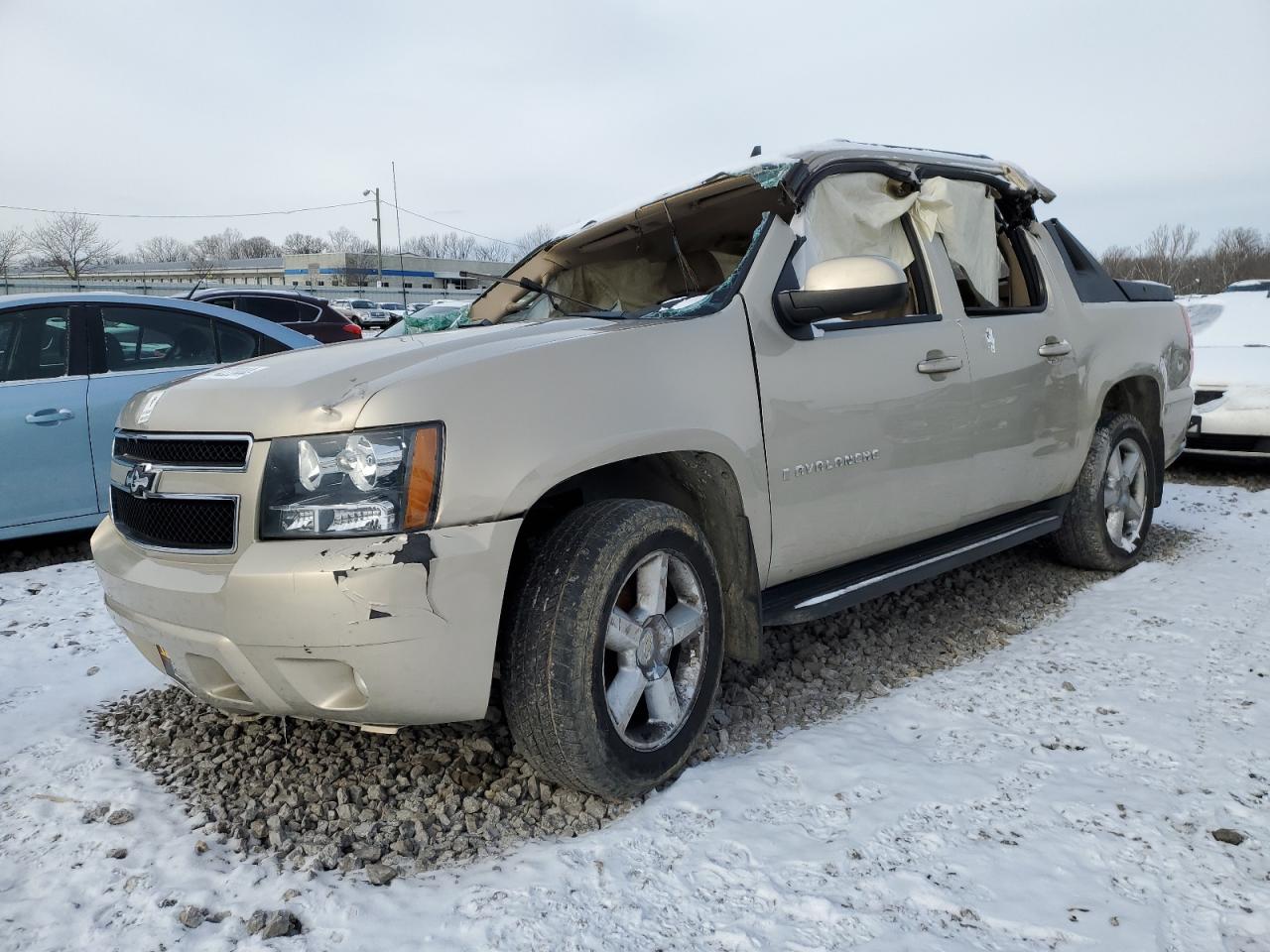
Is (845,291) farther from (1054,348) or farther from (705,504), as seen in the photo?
(1054,348)

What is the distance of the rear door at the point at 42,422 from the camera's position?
4.82 meters

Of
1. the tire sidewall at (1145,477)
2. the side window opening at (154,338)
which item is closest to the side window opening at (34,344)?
the side window opening at (154,338)

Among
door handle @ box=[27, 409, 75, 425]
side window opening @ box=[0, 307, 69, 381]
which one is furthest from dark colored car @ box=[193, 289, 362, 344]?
door handle @ box=[27, 409, 75, 425]

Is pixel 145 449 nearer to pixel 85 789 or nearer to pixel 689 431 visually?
pixel 85 789

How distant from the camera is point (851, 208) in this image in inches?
135

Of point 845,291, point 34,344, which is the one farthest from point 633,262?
point 34,344

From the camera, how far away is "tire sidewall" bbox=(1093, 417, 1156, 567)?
4539 millimetres

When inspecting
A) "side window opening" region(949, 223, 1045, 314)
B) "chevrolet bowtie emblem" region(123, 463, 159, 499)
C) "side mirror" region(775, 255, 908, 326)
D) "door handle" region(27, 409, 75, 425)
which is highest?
"side window opening" region(949, 223, 1045, 314)

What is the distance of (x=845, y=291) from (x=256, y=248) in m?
116

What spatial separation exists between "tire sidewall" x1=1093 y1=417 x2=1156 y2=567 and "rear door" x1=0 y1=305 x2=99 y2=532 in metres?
5.29

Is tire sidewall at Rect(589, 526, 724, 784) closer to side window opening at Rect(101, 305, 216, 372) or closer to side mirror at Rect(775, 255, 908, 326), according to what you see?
side mirror at Rect(775, 255, 908, 326)

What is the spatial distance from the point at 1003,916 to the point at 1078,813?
55 cm

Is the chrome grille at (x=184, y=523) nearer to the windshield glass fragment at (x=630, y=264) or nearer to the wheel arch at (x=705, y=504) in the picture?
the wheel arch at (x=705, y=504)

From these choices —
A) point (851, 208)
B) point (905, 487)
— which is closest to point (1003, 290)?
point (851, 208)
